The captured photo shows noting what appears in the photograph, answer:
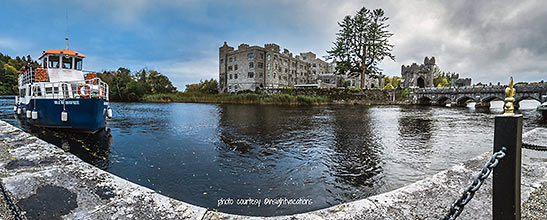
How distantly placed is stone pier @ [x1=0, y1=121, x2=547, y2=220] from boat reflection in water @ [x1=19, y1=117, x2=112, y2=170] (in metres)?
2.98

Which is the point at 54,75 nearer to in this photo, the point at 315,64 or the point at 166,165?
the point at 166,165

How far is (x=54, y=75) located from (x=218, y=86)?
5526 cm

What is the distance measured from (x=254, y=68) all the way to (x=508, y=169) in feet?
186

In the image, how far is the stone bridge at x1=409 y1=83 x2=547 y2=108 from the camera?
30756mm

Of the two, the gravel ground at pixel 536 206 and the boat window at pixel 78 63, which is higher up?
the boat window at pixel 78 63

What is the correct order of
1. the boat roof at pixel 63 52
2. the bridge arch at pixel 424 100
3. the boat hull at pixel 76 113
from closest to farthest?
1. the boat hull at pixel 76 113
2. the boat roof at pixel 63 52
3. the bridge arch at pixel 424 100

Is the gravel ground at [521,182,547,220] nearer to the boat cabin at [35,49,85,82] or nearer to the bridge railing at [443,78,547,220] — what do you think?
the bridge railing at [443,78,547,220]

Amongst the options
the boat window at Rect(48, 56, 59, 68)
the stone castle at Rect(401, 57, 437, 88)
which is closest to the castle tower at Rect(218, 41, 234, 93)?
→ the stone castle at Rect(401, 57, 437, 88)

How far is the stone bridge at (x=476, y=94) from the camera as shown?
30.8 meters

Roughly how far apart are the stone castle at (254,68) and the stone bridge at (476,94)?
33.0 m

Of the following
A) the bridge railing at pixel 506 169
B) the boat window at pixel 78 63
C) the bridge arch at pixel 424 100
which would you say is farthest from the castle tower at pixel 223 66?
the bridge railing at pixel 506 169

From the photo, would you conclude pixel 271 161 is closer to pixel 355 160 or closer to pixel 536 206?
pixel 355 160

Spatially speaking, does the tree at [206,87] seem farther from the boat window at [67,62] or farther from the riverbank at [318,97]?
the boat window at [67,62]

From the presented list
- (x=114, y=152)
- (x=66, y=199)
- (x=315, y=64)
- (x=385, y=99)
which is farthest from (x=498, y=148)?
(x=315, y=64)
